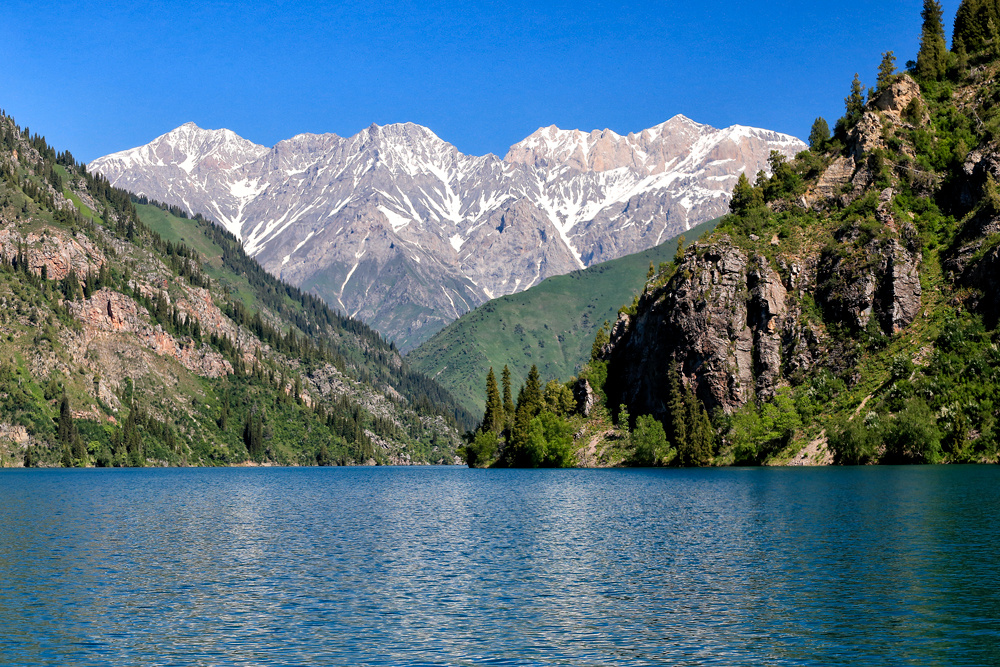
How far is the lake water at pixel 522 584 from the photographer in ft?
140

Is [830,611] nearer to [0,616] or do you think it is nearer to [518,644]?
[518,644]

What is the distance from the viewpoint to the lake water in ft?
140

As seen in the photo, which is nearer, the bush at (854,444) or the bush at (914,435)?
the bush at (914,435)

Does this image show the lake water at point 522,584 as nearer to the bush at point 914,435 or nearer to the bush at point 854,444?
the bush at point 914,435

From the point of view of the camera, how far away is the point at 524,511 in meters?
115

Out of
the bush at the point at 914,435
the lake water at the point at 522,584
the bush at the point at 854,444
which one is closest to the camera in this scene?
the lake water at the point at 522,584

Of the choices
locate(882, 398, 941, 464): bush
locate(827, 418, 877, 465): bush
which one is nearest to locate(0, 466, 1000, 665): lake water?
locate(882, 398, 941, 464): bush

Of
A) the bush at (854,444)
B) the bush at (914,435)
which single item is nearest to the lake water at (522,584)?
the bush at (914,435)

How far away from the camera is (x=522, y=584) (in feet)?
197

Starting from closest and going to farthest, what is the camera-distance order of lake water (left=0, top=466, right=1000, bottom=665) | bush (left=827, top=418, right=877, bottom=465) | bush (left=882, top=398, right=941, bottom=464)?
lake water (left=0, top=466, right=1000, bottom=665) < bush (left=882, top=398, right=941, bottom=464) < bush (left=827, top=418, right=877, bottom=465)

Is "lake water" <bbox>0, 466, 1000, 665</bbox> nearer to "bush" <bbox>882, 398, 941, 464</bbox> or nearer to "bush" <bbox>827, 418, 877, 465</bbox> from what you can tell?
"bush" <bbox>882, 398, 941, 464</bbox>

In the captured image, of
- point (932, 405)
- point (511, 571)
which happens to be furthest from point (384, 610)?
point (932, 405)

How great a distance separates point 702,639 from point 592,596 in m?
12.4

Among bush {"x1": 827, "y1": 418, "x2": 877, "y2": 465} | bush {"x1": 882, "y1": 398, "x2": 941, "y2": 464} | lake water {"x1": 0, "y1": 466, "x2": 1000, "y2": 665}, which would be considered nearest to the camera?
lake water {"x1": 0, "y1": 466, "x2": 1000, "y2": 665}
